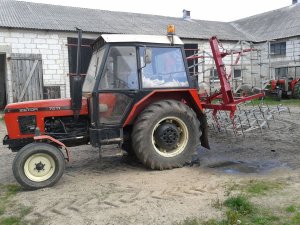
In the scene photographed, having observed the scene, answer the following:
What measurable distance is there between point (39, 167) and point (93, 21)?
14381 mm

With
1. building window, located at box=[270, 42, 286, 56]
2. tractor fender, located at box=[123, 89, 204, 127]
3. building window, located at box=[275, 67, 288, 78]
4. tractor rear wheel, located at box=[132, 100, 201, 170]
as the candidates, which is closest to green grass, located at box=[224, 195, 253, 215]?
tractor rear wheel, located at box=[132, 100, 201, 170]

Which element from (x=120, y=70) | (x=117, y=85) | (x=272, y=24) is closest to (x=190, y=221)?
(x=117, y=85)

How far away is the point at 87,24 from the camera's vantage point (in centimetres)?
1741

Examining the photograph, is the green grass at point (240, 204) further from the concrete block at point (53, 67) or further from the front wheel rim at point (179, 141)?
the concrete block at point (53, 67)

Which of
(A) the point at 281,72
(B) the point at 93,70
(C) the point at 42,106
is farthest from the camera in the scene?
(A) the point at 281,72

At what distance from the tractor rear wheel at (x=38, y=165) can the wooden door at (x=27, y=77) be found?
428 inches

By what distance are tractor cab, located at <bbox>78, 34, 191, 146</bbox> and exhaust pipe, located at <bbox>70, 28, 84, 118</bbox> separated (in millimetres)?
189

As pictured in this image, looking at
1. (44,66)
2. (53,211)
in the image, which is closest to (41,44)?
(44,66)

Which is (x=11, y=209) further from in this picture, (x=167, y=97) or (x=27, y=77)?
(x=27, y=77)

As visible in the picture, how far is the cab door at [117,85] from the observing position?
542 cm

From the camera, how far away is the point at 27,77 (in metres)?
15.2

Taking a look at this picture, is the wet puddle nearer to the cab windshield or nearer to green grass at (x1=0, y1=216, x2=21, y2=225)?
the cab windshield

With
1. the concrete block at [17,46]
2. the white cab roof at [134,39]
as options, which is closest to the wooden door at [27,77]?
the concrete block at [17,46]

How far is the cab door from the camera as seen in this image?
17.8 ft
